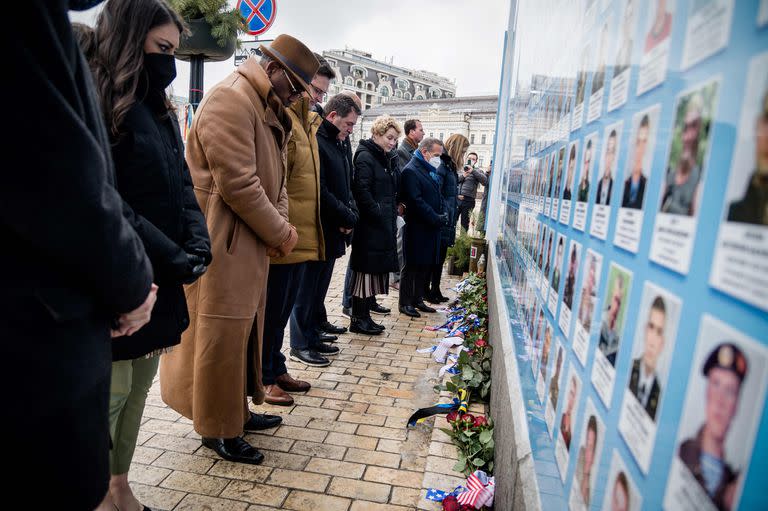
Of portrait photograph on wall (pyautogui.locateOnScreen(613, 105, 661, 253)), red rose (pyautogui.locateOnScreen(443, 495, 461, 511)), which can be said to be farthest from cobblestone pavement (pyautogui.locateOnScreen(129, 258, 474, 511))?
portrait photograph on wall (pyautogui.locateOnScreen(613, 105, 661, 253))

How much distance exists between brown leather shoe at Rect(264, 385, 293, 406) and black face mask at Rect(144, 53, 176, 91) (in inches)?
85.3

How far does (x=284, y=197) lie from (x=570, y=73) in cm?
178

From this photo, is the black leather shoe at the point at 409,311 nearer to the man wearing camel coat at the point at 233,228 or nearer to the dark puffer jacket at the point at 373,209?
the dark puffer jacket at the point at 373,209

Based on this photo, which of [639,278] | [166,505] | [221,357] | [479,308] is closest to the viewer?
[639,278]

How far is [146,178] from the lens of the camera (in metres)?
1.83

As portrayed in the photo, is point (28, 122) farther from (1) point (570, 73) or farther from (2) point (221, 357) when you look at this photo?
(2) point (221, 357)

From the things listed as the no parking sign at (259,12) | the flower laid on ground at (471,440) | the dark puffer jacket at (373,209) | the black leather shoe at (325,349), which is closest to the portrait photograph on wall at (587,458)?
the flower laid on ground at (471,440)

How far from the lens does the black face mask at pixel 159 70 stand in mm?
1827

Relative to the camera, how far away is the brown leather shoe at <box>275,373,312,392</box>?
3.58 m

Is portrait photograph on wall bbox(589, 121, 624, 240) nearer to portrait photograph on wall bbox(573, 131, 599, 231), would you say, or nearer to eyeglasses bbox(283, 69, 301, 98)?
portrait photograph on wall bbox(573, 131, 599, 231)

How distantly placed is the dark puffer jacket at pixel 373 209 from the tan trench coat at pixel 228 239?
2067 mm

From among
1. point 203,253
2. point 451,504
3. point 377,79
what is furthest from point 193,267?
point 377,79

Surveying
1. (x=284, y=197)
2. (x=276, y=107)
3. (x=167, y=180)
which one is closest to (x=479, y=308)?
(x=284, y=197)

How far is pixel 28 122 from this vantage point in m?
0.90
